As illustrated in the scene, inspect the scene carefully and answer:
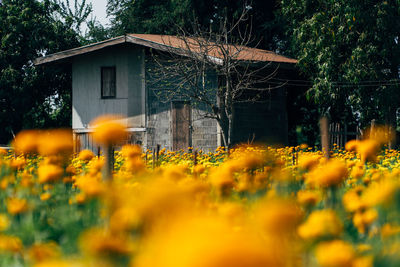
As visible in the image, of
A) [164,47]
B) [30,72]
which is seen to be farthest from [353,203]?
[30,72]

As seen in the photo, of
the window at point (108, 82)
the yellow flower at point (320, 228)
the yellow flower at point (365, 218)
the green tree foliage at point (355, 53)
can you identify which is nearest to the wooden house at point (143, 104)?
the window at point (108, 82)

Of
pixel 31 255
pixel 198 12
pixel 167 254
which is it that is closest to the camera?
pixel 167 254

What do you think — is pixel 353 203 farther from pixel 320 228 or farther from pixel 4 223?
pixel 4 223

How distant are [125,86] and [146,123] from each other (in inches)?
61.1

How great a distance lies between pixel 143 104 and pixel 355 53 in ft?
23.4

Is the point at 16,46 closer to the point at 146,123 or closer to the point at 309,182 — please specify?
the point at 146,123

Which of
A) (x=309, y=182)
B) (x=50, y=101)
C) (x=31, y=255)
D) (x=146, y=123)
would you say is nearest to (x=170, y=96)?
(x=146, y=123)

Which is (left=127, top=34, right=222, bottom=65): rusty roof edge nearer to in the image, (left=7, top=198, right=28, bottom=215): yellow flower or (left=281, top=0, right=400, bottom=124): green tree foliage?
(left=281, top=0, right=400, bottom=124): green tree foliage

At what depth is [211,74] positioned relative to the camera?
53.6ft

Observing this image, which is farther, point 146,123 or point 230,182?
point 146,123

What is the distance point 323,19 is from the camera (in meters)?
17.5

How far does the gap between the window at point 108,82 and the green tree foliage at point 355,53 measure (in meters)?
6.67

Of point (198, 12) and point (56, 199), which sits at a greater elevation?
Answer: point (198, 12)

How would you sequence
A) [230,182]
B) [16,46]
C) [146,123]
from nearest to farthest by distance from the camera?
[230,182], [146,123], [16,46]
